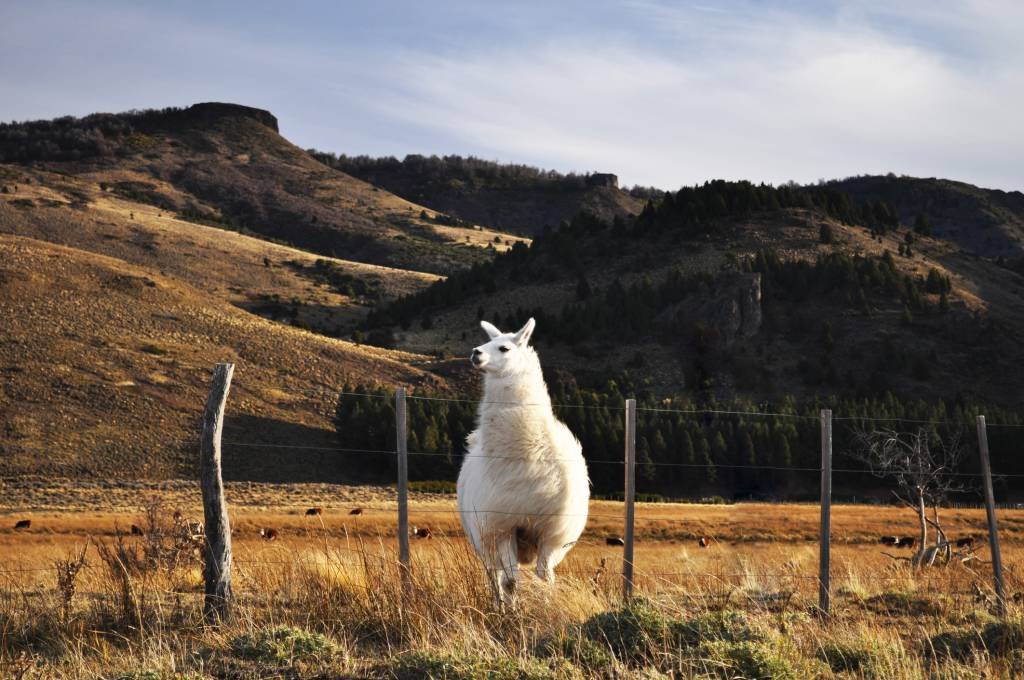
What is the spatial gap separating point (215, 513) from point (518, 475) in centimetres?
291

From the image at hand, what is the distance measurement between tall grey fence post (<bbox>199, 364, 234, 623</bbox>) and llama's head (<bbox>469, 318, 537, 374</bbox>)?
2497 millimetres

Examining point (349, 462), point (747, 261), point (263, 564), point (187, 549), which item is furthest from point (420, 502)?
point (747, 261)

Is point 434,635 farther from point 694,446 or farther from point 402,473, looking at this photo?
point 694,446

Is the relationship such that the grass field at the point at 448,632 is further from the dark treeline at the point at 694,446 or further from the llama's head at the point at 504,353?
the dark treeline at the point at 694,446

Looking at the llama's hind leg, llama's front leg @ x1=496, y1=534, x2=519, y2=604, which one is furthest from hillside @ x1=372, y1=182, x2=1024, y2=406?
llama's front leg @ x1=496, y1=534, x2=519, y2=604

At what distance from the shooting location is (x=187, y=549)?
16.0 m

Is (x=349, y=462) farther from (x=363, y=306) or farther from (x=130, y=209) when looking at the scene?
(x=130, y=209)

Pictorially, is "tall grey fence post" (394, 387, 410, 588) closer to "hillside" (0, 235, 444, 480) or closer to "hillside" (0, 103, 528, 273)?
"hillside" (0, 235, 444, 480)

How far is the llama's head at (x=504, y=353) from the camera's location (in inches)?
394

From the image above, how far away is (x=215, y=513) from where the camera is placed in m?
9.11

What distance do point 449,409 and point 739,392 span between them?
99.9 ft

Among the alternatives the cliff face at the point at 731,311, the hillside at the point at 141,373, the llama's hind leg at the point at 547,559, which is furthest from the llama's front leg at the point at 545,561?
the cliff face at the point at 731,311

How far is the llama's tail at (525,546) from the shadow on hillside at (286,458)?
4682 centimetres

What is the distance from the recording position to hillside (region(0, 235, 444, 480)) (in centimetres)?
5659
